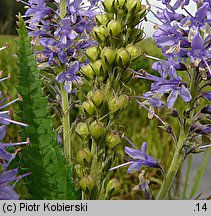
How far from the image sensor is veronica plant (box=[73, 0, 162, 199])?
1.63 feet

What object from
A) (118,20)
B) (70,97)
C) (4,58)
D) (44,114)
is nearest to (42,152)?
(44,114)

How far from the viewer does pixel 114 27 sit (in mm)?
492

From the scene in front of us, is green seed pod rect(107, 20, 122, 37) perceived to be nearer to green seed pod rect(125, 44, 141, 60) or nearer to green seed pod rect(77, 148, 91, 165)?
green seed pod rect(125, 44, 141, 60)

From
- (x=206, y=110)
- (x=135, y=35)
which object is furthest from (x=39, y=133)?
(x=206, y=110)

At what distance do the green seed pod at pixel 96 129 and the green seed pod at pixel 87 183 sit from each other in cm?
5

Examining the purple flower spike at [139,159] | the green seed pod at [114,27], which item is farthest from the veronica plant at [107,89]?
the purple flower spike at [139,159]

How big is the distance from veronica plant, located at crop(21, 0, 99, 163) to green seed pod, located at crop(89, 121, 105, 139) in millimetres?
176

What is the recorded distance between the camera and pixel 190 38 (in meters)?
0.64

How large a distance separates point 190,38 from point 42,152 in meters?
0.26

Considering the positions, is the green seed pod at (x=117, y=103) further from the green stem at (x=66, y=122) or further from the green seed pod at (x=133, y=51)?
the green stem at (x=66, y=122)

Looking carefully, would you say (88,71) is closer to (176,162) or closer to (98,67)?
(98,67)

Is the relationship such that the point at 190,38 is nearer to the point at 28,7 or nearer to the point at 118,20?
the point at 118,20

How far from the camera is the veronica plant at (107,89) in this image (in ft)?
1.63

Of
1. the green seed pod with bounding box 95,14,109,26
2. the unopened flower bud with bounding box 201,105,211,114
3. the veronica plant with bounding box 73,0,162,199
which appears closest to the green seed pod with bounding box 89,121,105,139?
the veronica plant with bounding box 73,0,162,199
